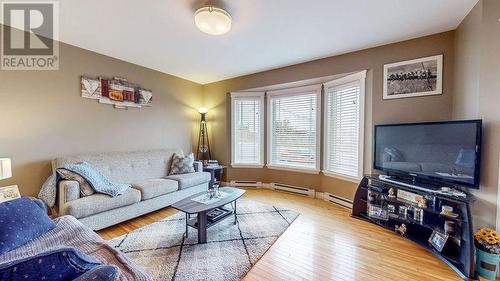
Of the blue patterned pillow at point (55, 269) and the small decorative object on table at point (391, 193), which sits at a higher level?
the blue patterned pillow at point (55, 269)

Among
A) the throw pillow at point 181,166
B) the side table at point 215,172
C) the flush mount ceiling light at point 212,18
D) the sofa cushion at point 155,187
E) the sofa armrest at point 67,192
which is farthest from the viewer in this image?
the side table at point 215,172

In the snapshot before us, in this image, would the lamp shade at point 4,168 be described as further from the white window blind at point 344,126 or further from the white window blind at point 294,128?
the white window blind at point 344,126

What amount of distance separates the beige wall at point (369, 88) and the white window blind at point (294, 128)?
0.91 ft

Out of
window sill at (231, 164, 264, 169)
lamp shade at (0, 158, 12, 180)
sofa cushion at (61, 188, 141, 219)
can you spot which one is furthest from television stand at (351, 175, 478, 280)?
lamp shade at (0, 158, 12, 180)

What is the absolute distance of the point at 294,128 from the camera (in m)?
4.10

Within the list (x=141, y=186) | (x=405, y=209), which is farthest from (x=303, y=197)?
(x=141, y=186)

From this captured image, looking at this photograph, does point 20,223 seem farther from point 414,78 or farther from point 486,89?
point 414,78

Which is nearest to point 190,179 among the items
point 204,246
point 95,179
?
point 95,179

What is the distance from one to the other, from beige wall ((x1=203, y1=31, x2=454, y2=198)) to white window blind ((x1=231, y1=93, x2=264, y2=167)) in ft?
0.54

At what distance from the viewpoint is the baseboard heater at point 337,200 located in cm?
327

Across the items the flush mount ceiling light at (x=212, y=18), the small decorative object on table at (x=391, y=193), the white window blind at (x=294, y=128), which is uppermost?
the flush mount ceiling light at (x=212, y=18)

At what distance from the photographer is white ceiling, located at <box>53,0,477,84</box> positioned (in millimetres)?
2023

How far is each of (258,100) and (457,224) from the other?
3480 mm

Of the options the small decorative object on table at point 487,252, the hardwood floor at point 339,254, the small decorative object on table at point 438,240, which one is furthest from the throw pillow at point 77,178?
the small decorative object on table at point 487,252
